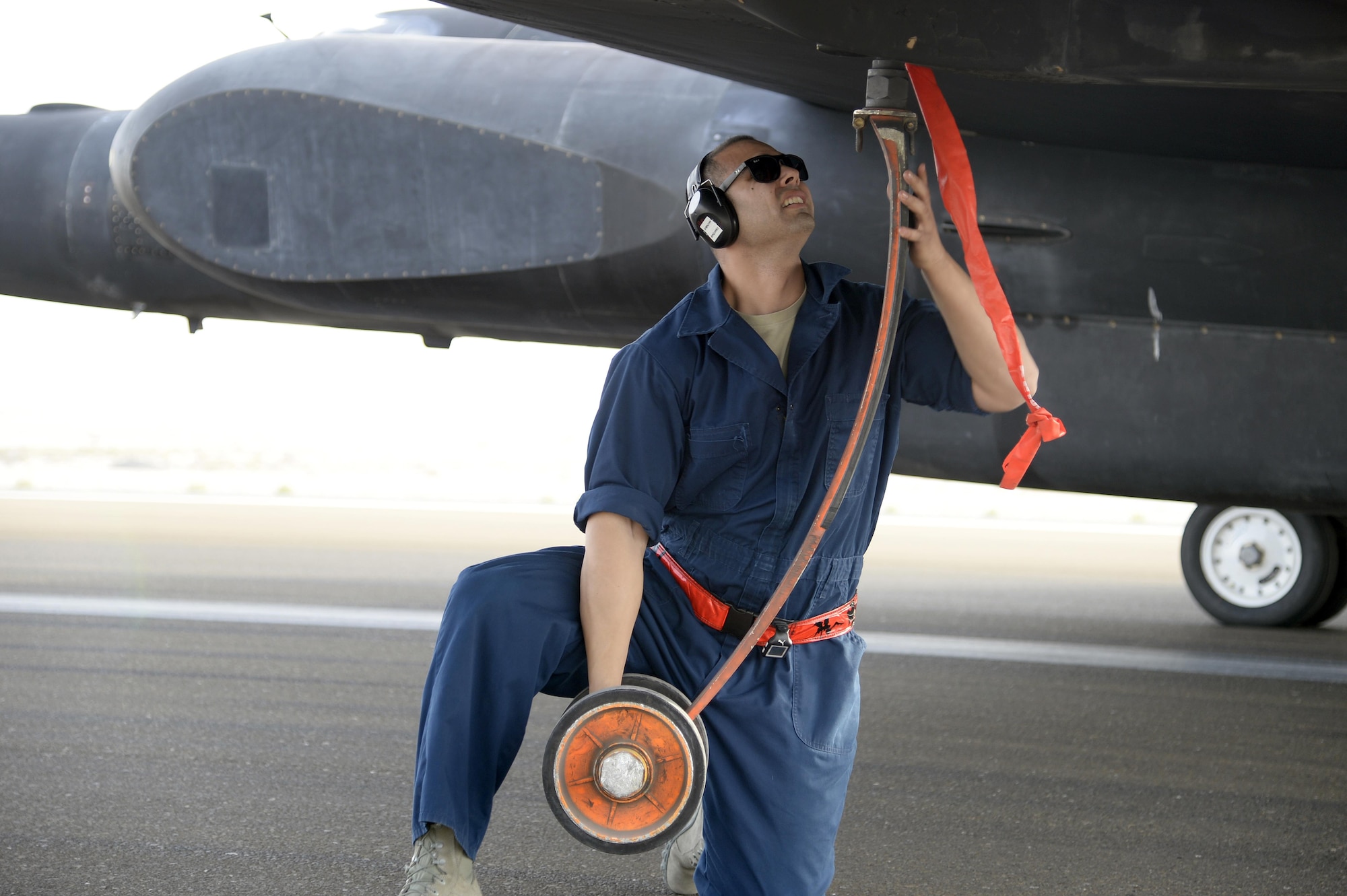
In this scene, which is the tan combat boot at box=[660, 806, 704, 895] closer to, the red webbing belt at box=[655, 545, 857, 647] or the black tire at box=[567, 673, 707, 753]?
the red webbing belt at box=[655, 545, 857, 647]

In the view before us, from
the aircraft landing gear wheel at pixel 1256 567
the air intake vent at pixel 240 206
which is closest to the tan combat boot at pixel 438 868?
the air intake vent at pixel 240 206

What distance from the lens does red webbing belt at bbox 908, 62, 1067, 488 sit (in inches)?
88.2

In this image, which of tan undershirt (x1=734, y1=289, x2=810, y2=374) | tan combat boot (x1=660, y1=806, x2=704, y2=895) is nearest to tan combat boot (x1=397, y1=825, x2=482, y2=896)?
tan combat boot (x1=660, y1=806, x2=704, y2=895)

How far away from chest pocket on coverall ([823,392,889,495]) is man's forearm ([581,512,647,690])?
421 mm

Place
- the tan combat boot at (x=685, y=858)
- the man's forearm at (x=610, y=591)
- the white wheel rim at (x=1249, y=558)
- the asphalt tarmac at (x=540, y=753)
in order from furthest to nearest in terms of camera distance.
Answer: the white wheel rim at (x=1249, y=558) → the asphalt tarmac at (x=540, y=753) → the tan combat boot at (x=685, y=858) → the man's forearm at (x=610, y=591)

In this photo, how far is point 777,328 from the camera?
246 cm

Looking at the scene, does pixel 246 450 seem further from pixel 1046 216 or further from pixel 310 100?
pixel 1046 216

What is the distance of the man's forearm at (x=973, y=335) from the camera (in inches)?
88.3

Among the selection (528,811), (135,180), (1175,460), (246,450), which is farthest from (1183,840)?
(246,450)

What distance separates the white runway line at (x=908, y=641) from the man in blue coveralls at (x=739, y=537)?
3.06 metres

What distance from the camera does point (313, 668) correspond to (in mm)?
4824

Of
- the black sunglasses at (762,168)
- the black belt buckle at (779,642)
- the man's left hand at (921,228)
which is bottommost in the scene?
the black belt buckle at (779,642)

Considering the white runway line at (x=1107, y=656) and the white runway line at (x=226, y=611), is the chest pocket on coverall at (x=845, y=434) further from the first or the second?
the white runway line at (x=226, y=611)

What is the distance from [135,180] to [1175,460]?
415 cm
